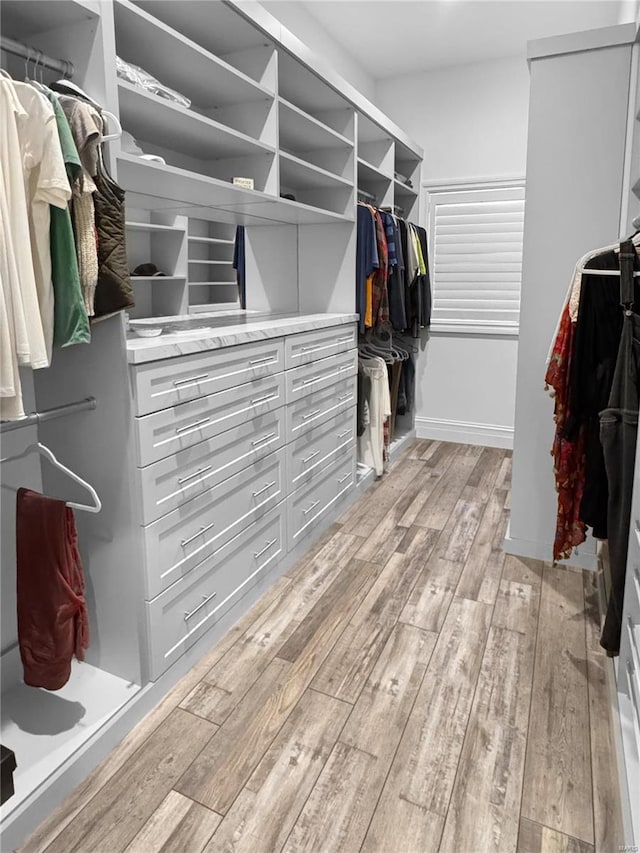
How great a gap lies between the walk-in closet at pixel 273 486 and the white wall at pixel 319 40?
23mm

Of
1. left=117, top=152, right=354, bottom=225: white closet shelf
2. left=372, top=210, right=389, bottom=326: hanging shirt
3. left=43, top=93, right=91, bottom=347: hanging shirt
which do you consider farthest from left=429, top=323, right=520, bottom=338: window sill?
left=43, top=93, right=91, bottom=347: hanging shirt

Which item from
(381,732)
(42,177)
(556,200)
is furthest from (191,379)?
(556,200)

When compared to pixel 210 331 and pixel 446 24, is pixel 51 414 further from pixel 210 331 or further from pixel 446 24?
pixel 446 24

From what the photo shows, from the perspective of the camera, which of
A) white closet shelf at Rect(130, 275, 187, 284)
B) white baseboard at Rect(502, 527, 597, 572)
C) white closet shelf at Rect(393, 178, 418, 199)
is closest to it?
white closet shelf at Rect(130, 275, 187, 284)

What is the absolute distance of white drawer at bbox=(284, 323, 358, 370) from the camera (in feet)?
8.59

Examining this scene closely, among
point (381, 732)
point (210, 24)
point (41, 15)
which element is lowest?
point (381, 732)

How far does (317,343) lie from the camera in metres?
2.88

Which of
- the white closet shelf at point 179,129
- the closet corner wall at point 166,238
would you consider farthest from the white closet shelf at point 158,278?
the white closet shelf at point 179,129

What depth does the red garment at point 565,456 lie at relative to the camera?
2.26 meters

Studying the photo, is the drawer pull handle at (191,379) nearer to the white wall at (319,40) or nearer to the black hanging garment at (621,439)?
the black hanging garment at (621,439)

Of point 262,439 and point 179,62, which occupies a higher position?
point 179,62

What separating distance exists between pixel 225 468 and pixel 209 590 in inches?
17.7

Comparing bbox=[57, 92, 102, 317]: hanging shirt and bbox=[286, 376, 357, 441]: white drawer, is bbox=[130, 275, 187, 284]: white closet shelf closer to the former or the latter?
bbox=[286, 376, 357, 441]: white drawer

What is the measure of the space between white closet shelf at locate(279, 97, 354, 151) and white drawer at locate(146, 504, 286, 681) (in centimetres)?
177
